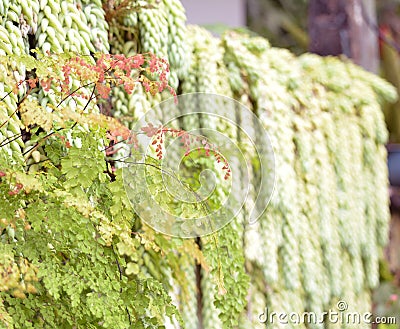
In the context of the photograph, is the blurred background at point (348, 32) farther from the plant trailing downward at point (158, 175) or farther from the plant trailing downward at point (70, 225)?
the plant trailing downward at point (70, 225)

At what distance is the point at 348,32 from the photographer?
2.91m

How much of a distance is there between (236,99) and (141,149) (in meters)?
0.56

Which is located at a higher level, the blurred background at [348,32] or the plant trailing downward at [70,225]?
the plant trailing downward at [70,225]

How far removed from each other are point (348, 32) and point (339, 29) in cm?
4

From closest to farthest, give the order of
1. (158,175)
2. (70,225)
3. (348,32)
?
(70,225) → (158,175) → (348,32)

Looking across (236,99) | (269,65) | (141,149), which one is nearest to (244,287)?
(141,149)

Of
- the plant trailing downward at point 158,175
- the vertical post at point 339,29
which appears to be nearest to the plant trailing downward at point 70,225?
the plant trailing downward at point 158,175

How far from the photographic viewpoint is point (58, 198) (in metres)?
1.22

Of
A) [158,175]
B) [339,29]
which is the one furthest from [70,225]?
[339,29]

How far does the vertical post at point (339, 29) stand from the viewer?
2906 millimetres

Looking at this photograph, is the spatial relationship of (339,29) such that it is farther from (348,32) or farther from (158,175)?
(158,175)

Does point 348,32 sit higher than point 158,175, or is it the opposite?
point 158,175

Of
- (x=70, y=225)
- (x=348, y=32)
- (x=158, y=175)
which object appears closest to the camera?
(x=70, y=225)

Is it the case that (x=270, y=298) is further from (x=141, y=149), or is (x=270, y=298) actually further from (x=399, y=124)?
(x=399, y=124)
